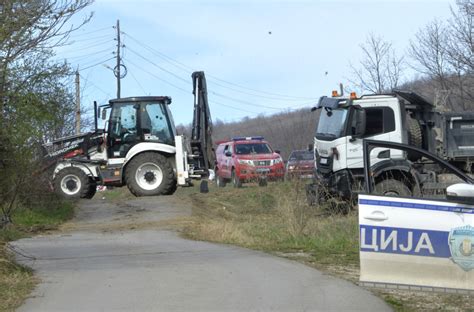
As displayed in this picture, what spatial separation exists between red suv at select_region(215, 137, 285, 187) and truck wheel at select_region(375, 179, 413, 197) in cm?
989

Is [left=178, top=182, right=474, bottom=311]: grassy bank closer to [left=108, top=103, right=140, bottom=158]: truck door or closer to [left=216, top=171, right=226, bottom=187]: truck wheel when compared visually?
[left=108, top=103, right=140, bottom=158]: truck door

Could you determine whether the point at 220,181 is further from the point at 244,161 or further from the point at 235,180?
the point at 244,161

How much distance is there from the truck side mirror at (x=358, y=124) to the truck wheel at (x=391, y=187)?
53.3 inches

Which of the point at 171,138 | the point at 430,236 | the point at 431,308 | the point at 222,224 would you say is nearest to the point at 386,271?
the point at 430,236

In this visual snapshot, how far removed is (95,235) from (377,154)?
6.37m

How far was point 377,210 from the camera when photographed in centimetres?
605

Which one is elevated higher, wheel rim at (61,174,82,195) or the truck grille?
the truck grille

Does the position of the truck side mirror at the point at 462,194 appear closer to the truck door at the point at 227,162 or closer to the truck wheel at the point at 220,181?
the truck door at the point at 227,162

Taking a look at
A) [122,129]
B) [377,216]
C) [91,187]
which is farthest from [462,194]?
[91,187]

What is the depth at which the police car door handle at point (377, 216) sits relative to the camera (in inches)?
237

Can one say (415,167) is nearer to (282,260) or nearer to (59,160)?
(282,260)

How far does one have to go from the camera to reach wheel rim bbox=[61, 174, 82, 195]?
20172mm

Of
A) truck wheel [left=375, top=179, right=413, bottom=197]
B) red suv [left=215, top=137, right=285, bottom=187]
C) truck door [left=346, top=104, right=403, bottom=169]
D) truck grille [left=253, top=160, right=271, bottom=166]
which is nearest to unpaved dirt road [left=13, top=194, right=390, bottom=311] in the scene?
truck wheel [left=375, top=179, right=413, bottom=197]

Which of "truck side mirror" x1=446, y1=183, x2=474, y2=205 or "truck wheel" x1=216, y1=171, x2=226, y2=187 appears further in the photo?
"truck wheel" x1=216, y1=171, x2=226, y2=187
